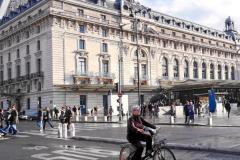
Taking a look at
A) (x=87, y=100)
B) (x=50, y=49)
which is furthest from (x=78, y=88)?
(x=50, y=49)

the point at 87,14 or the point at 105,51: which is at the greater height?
the point at 87,14

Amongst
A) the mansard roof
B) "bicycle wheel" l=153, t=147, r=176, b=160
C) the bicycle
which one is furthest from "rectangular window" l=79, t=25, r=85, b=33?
"bicycle wheel" l=153, t=147, r=176, b=160

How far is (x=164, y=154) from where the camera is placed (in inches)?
351

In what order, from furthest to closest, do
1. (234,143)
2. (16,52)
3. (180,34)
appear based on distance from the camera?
(180,34) < (16,52) < (234,143)

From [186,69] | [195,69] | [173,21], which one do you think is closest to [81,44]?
[173,21]

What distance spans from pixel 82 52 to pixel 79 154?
145 feet

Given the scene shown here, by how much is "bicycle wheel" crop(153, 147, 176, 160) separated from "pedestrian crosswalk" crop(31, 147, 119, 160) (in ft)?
10.7

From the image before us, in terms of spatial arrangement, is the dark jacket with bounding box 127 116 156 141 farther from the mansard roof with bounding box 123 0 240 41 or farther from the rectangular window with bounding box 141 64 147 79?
the rectangular window with bounding box 141 64 147 79

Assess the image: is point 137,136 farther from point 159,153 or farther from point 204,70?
point 204,70

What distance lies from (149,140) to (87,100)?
47.0m

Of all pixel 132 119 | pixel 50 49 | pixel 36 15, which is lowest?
pixel 132 119

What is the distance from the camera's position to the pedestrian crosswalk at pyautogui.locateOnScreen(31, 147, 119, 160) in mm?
12032

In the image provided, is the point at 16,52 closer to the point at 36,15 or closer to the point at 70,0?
the point at 36,15

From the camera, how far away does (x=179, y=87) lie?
193ft
